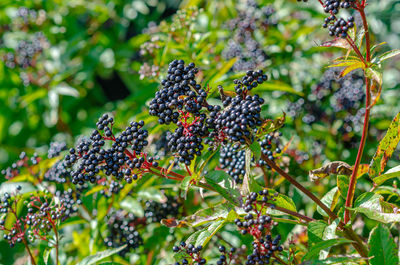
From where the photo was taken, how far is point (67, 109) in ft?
20.7

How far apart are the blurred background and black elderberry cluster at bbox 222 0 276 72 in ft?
0.04

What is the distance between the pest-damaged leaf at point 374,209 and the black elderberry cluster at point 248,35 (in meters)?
2.26

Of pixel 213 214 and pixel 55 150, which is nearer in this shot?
pixel 213 214

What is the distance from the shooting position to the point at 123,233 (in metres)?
3.50

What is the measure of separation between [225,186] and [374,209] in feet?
2.61

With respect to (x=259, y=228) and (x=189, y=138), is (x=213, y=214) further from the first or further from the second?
(x=189, y=138)

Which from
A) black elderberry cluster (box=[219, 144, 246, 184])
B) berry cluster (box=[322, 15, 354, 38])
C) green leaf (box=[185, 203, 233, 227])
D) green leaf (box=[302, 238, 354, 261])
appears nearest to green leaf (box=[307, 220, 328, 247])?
green leaf (box=[302, 238, 354, 261])

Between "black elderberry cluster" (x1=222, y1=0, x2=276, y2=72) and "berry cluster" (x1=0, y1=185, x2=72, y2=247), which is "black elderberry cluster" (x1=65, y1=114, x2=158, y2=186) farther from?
"black elderberry cluster" (x1=222, y1=0, x2=276, y2=72)

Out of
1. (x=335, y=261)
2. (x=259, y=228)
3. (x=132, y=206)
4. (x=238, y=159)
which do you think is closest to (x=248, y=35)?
(x=238, y=159)

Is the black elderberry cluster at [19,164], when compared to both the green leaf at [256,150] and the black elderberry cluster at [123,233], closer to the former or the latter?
the black elderberry cluster at [123,233]

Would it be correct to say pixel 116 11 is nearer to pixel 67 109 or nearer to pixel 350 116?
pixel 67 109

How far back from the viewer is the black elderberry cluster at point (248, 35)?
14.0 feet

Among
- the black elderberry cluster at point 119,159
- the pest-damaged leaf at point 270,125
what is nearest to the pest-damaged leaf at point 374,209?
the pest-damaged leaf at point 270,125

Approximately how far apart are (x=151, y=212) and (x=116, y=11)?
4.32 m
